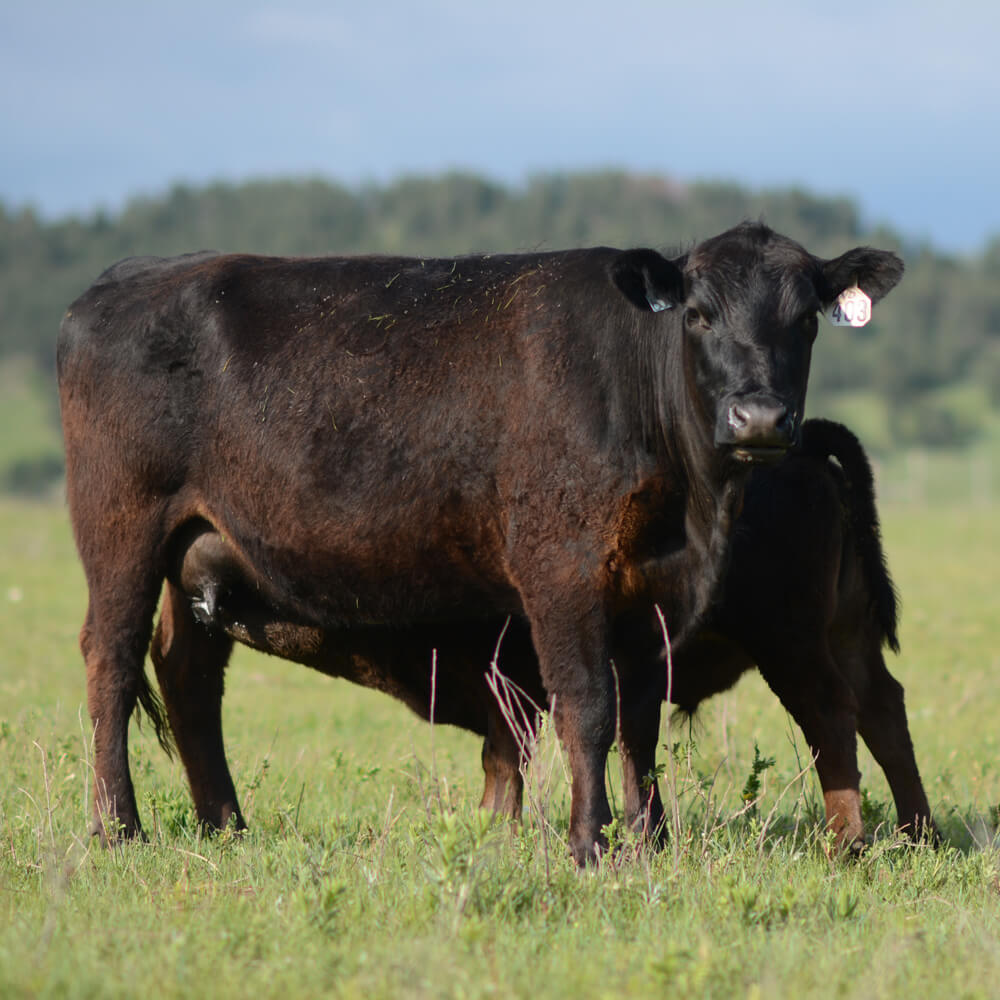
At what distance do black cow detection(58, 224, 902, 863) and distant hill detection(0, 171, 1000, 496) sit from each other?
8078 cm

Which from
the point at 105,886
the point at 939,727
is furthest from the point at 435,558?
the point at 939,727

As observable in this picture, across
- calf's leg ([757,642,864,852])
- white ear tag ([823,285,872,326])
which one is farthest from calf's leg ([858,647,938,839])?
white ear tag ([823,285,872,326])

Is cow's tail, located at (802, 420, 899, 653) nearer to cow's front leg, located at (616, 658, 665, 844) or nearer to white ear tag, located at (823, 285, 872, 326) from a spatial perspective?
white ear tag, located at (823, 285, 872, 326)

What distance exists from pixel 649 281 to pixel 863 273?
3.59ft

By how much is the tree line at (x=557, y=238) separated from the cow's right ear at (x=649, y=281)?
288 ft

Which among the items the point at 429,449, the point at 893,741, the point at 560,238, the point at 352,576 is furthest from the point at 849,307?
the point at 560,238

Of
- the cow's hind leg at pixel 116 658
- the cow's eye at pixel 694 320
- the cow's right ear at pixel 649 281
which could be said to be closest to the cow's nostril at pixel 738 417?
the cow's eye at pixel 694 320

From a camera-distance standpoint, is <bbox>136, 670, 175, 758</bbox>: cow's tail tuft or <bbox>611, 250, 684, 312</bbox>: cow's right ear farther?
<bbox>136, 670, 175, 758</bbox>: cow's tail tuft

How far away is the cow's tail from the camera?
682cm

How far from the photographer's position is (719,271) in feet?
18.9

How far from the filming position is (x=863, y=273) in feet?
20.3

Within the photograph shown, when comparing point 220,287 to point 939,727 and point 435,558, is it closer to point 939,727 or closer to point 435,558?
point 435,558

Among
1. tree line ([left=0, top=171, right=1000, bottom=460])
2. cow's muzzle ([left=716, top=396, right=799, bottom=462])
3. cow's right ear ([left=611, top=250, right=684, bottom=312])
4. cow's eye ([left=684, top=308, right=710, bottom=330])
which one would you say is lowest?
tree line ([left=0, top=171, right=1000, bottom=460])

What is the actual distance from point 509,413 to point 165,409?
1724mm
